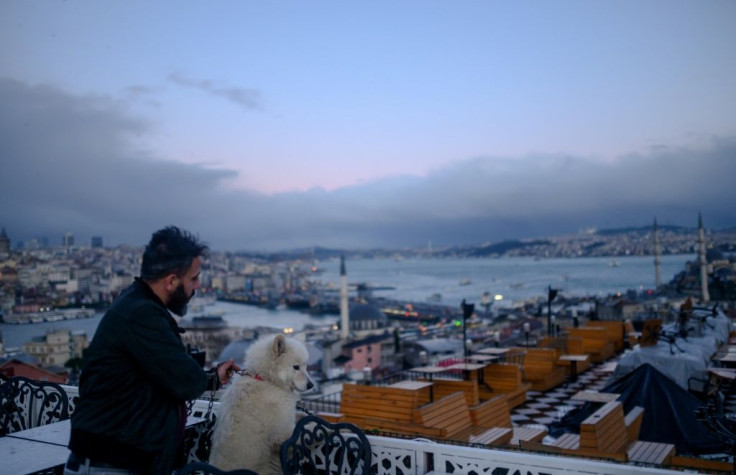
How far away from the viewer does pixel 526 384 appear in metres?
8.95

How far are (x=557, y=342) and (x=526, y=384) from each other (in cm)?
237

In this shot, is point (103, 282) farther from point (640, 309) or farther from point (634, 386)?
point (634, 386)

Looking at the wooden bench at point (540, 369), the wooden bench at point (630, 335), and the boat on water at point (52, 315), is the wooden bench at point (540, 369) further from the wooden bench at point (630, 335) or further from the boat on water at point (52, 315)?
the boat on water at point (52, 315)

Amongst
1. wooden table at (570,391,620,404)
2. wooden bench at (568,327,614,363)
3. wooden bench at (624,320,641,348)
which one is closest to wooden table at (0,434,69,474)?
wooden table at (570,391,620,404)

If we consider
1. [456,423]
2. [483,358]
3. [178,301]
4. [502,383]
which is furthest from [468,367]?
[178,301]

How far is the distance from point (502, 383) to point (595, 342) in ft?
14.4

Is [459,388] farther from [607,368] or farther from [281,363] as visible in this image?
[281,363]

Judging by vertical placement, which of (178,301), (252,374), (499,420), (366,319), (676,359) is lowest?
(366,319)

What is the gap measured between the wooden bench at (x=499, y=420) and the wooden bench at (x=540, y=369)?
3006 millimetres

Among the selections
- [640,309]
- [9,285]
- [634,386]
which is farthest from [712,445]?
[9,285]

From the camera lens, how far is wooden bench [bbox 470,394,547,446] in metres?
5.39

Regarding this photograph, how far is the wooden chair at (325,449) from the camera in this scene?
6.77 feet

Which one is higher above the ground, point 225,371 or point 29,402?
point 225,371

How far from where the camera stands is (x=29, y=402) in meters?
3.16
